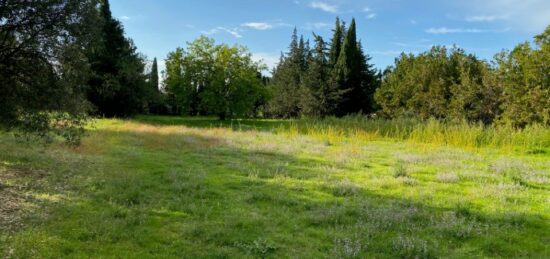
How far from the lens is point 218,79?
39594 mm

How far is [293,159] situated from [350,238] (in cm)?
774

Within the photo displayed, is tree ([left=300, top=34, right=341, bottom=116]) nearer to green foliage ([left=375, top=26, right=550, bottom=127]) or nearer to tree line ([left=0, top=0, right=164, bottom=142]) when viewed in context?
green foliage ([left=375, top=26, right=550, bottom=127])

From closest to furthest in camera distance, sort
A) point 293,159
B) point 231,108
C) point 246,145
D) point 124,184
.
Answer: point 124,184, point 293,159, point 246,145, point 231,108

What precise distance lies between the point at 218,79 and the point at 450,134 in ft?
84.5

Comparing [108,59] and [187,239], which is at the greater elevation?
[108,59]

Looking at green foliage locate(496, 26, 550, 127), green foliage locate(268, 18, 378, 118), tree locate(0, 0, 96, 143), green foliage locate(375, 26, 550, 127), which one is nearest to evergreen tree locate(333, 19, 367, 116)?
green foliage locate(268, 18, 378, 118)

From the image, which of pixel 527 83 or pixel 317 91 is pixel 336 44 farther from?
pixel 527 83

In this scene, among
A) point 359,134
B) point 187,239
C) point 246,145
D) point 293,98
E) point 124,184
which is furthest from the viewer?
point 293,98

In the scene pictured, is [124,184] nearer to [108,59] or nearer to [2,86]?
[2,86]

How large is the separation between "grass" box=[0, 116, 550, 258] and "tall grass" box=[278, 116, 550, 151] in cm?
384

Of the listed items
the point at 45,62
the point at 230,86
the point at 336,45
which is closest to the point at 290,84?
the point at 336,45

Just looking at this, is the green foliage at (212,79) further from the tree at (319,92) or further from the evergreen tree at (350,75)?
the evergreen tree at (350,75)

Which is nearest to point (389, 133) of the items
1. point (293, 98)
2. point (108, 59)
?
point (108, 59)

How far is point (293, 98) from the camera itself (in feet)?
177
